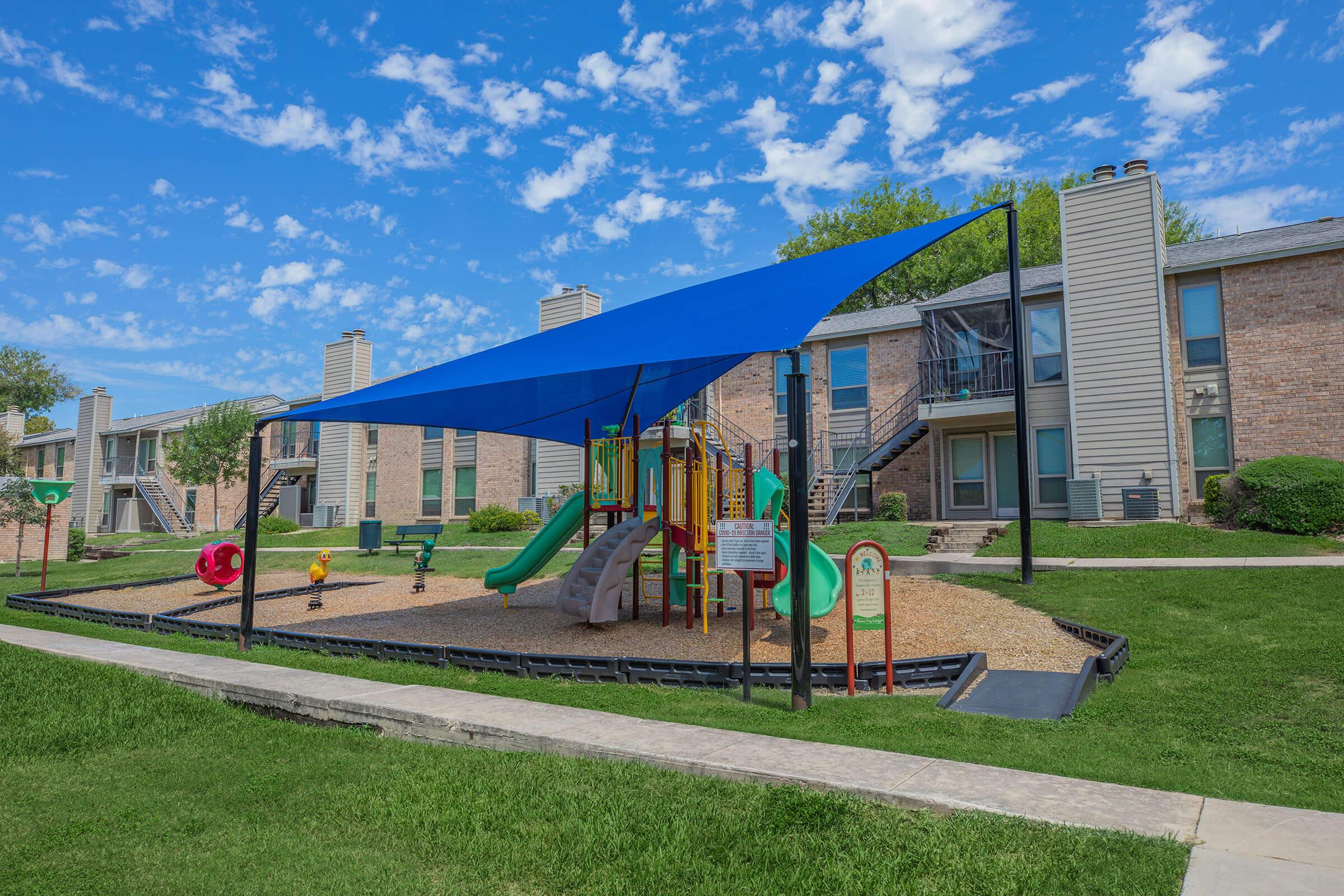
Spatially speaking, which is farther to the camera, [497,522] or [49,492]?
[497,522]

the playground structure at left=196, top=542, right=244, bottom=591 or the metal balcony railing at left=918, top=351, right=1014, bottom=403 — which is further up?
the metal balcony railing at left=918, top=351, right=1014, bottom=403

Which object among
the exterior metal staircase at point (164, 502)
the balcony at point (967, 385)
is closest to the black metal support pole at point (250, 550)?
the balcony at point (967, 385)

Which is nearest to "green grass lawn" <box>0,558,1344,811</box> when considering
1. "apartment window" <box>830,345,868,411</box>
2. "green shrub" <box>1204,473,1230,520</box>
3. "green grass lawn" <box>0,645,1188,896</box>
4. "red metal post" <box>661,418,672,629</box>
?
"green grass lawn" <box>0,645,1188,896</box>

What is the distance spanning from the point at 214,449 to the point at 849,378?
91.6 ft

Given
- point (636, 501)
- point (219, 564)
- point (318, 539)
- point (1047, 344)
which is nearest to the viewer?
point (636, 501)

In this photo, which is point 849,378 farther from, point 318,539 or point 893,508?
point 318,539

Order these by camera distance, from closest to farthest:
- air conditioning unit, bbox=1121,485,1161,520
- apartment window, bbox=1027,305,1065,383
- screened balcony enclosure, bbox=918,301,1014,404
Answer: air conditioning unit, bbox=1121,485,1161,520 < apartment window, bbox=1027,305,1065,383 < screened balcony enclosure, bbox=918,301,1014,404

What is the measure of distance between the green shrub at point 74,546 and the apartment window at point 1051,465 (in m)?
27.2

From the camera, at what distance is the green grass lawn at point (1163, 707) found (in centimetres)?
486

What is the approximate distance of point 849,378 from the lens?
23500 mm

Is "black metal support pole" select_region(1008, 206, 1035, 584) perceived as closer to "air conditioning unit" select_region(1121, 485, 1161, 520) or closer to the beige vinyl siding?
"air conditioning unit" select_region(1121, 485, 1161, 520)

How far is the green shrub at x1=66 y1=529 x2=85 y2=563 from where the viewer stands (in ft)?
82.0

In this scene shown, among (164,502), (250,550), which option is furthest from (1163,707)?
(164,502)

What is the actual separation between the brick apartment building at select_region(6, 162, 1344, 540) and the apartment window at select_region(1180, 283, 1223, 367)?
3 centimetres
